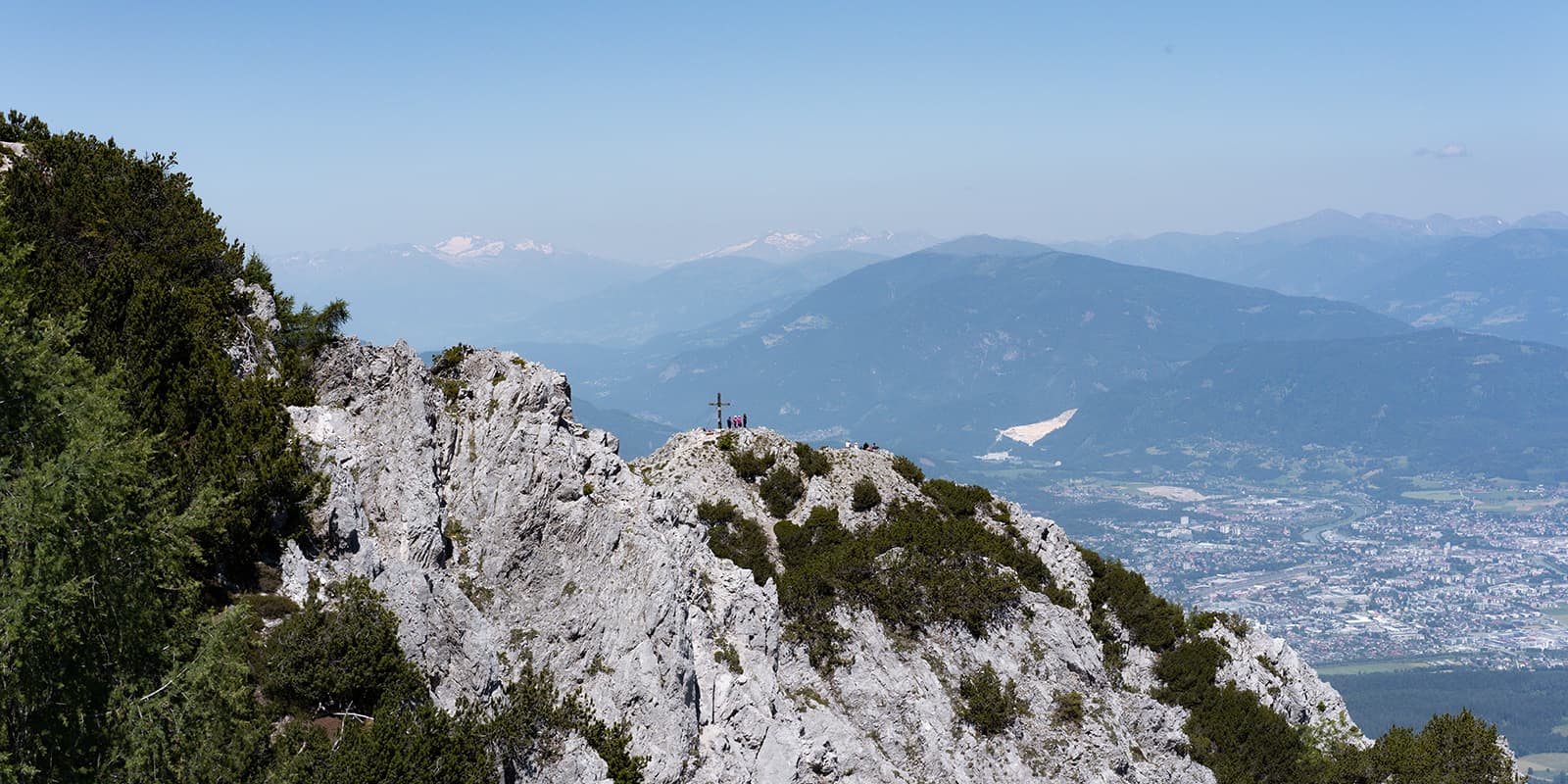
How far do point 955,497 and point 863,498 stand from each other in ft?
23.3

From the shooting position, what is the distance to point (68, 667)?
20672 mm

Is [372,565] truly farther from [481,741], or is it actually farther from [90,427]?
[90,427]

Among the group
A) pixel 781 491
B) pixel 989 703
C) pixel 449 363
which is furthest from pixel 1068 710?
pixel 449 363

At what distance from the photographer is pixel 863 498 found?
5603 cm

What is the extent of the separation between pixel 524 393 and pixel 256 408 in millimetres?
10132

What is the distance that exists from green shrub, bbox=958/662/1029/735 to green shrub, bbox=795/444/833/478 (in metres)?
15.0

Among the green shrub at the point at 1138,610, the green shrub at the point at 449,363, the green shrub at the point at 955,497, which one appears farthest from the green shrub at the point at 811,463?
the green shrub at the point at 449,363

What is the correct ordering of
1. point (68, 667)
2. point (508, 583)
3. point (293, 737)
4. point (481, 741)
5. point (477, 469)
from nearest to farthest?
point (68, 667)
point (293, 737)
point (481, 741)
point (508, 583)
point (477, 469)

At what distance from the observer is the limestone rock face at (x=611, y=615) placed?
3275cm

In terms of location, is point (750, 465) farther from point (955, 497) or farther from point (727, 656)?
point (727, 656)

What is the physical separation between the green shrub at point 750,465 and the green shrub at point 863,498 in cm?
484

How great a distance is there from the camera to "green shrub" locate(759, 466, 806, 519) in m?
55.1

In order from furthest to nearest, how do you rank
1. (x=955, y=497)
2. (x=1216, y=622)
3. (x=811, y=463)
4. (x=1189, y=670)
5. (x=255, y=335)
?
(x=1216, y=622)
(x=955, y=497)
(x=811, y=463)
(x=1189, y=670)
(x=255, y=335)

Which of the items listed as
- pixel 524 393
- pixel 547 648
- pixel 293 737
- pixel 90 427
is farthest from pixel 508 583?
pixel 90 427
